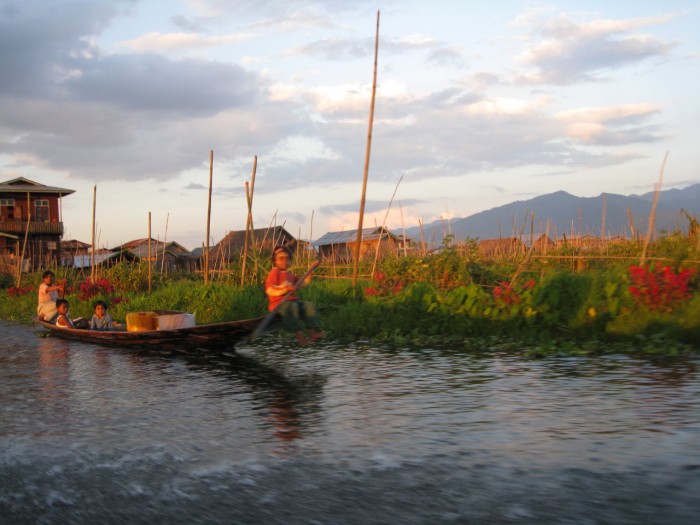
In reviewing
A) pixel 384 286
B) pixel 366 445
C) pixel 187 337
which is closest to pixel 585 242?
pixel 384 286

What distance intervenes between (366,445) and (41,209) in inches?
1415

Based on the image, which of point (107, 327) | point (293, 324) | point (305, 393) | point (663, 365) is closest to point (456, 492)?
point (305, 393)

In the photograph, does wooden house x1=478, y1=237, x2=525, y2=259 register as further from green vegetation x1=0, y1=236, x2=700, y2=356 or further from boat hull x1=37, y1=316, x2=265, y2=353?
boat hull x1=37, y1=316, x2=265, y2=353

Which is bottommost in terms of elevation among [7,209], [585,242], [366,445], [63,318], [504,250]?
[366,445]

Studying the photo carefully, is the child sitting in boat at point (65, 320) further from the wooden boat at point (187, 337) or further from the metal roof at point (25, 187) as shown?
the metal roof at point (25, 187)

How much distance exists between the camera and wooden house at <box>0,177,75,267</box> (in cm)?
3494

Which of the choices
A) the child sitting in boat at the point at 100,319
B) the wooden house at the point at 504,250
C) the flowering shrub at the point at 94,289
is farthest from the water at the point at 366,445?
the flowering shrub at the point at 94,289

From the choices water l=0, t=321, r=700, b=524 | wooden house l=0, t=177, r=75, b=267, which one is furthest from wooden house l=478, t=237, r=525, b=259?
wooden house l=0, t=177, r=75, b=267

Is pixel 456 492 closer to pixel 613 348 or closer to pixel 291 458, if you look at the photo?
pixel 291 458

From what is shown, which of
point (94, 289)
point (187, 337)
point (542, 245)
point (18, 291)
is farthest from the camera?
point (18, 291)

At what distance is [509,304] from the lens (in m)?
9.68

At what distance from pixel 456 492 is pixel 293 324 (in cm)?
490

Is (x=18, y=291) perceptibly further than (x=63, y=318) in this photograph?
Yes

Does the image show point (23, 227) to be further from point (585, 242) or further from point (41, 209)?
point (585, 242)
